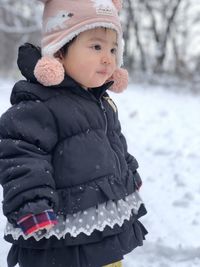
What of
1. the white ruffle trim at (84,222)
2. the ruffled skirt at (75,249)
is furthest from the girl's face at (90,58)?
the ruffled skirt at (75,249)

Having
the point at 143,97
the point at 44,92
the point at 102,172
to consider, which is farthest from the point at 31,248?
the point at 143,97

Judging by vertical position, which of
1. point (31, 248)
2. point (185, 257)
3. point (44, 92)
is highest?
point (44, 92)

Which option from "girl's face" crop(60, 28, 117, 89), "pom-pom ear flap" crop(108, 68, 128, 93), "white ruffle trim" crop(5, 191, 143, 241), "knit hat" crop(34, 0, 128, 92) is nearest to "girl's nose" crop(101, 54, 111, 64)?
"girl's face" crop(60, 28, 117, 89)

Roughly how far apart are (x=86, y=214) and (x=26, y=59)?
0.71 metres

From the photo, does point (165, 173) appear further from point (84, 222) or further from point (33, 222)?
point (33, 222)

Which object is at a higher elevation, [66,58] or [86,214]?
[66,58]

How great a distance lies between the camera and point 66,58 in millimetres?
2465

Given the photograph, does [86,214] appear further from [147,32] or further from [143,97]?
[147,32]

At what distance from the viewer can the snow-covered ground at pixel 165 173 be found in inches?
148

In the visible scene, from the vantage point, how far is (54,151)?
237cm

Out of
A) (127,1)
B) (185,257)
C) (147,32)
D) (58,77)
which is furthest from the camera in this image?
(147,32)

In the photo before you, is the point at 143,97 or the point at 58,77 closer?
the point at 58,77

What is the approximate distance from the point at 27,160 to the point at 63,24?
0.61 m

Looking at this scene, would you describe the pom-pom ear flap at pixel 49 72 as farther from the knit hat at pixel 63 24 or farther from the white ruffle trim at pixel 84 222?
the white ruffle trim at pixel 84 222
